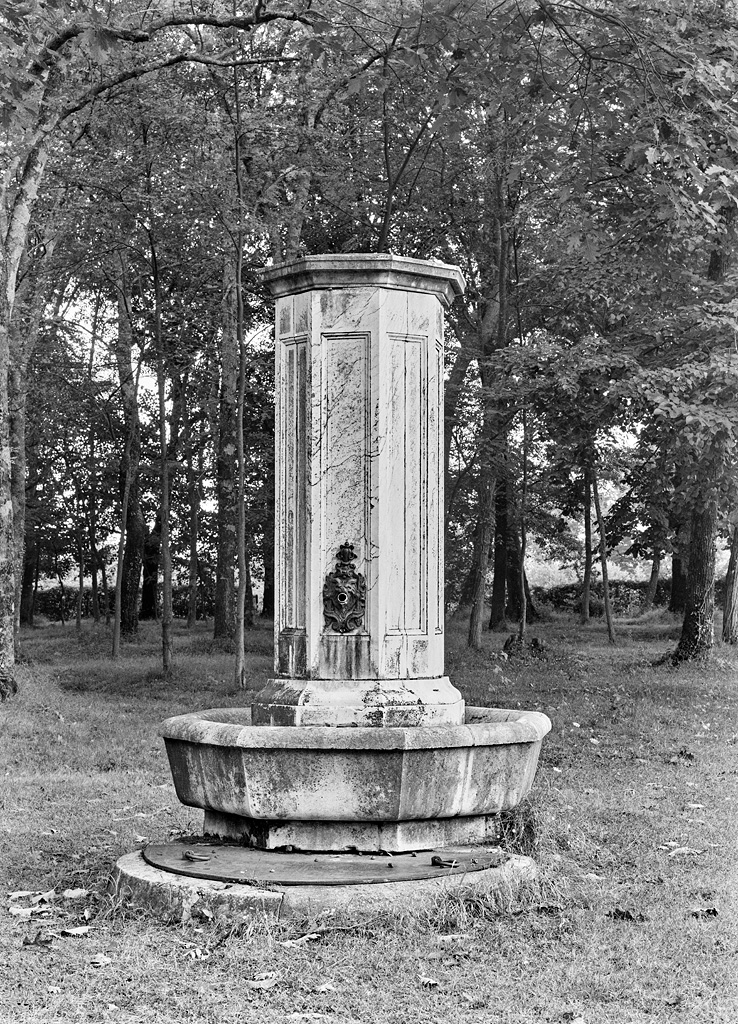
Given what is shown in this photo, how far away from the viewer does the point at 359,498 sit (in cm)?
691

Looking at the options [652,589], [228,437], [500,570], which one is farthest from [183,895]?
[652,589]

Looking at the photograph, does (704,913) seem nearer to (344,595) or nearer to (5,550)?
(344,595)

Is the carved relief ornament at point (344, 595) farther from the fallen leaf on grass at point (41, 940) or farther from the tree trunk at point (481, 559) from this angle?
the tree trunk at point (481, 559)

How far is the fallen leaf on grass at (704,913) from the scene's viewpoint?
5.90 metres

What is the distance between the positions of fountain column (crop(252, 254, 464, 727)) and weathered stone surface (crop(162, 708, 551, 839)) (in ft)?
1.72

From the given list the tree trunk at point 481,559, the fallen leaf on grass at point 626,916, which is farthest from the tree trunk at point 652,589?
the fallen leaf on grass at point 626,916

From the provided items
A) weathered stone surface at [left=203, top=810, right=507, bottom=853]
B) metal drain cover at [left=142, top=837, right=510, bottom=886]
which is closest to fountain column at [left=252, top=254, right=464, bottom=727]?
weathered stone surface at [left=203, top=810, right=507, bottom=853]

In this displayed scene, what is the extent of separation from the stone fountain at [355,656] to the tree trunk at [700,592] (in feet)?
40.3

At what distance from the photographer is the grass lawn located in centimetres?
462

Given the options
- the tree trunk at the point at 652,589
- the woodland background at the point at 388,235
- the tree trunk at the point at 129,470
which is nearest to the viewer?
the woodland background at the point at 388,235

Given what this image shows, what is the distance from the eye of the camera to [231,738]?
242 inches

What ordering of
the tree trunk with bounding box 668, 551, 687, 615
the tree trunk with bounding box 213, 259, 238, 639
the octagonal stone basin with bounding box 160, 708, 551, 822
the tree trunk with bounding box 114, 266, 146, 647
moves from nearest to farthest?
the octagonal stone basin with bounding box 160, 708, 551, 822 → the tree trunk with bounding box 213, 259, 238, 639 → the tree trunk with bounding box 114, 266, 146, 647 → the tree trunk with bounding box 668, 551, 687, 615

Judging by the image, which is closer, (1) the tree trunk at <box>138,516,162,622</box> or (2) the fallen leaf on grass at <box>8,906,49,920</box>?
(2) the fallen leaf on grass at <box>8,906,49,920</box>

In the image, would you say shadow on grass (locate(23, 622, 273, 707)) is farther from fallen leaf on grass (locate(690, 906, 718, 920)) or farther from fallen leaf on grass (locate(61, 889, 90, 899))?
fallen leaf on grass (locate(690, 906, 718, 920))
